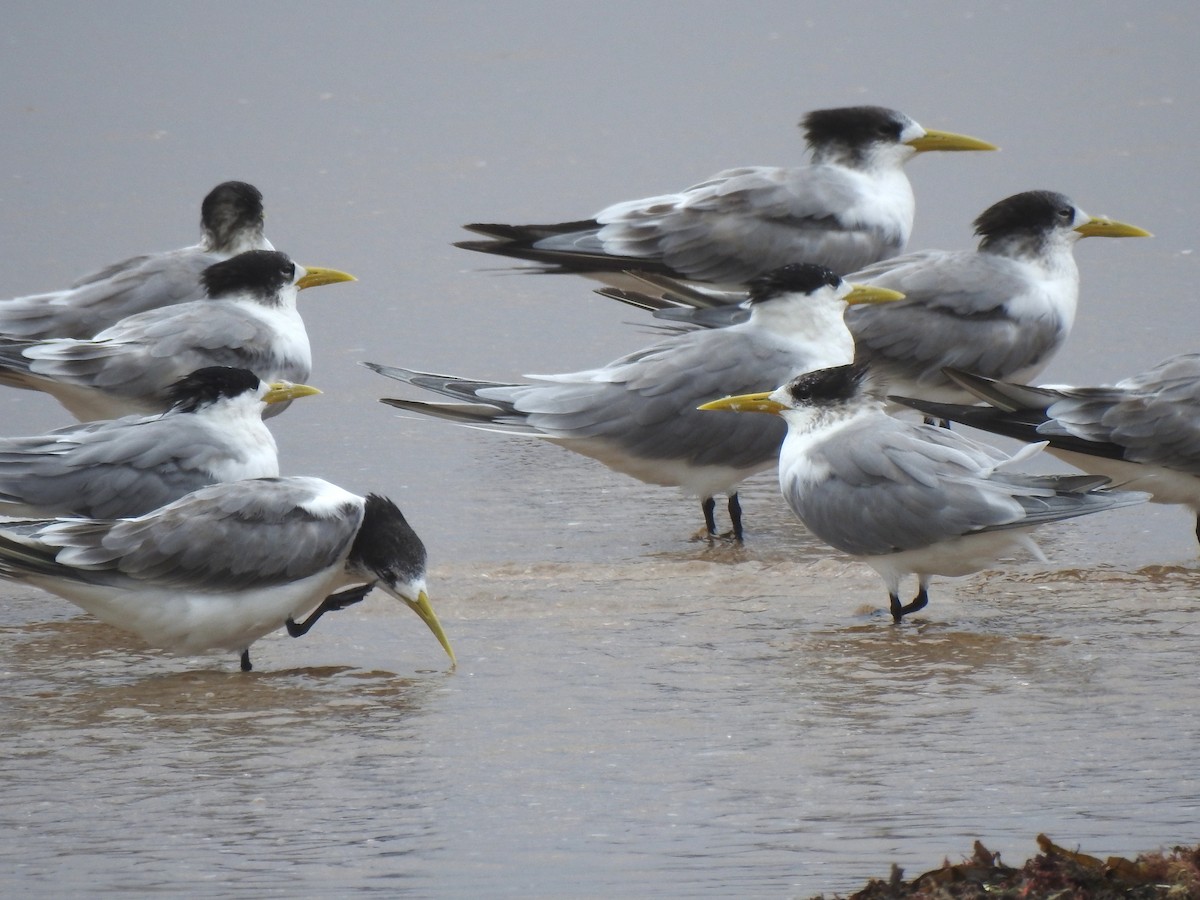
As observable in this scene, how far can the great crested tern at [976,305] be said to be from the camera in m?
6.82

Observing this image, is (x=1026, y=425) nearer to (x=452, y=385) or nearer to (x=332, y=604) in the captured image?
(x=452, y=385)

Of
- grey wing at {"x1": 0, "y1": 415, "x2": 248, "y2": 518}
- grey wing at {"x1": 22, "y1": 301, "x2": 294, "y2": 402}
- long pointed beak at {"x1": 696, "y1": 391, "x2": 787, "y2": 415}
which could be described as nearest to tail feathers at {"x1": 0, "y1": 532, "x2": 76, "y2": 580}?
grey wing at {"x1": 0, "y1": 415, "x2": 248, "y2": 518}

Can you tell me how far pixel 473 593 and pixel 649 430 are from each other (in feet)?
3.12

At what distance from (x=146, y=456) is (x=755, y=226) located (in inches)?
116

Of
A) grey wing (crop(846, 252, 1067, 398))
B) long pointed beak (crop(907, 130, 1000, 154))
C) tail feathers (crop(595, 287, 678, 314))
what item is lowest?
grey wing (crop(846, 252, 1067, 398))

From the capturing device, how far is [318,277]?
6906mm

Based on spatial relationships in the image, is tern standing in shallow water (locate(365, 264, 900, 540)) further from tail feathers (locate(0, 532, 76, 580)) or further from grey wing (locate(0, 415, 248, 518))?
tail feathers (locate(0, 532, 76, 580))

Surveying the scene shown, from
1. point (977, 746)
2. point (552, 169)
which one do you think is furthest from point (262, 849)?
point (552, 169)

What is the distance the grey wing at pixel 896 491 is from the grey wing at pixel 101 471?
1.74 metres

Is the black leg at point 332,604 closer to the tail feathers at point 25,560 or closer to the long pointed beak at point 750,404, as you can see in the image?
the tail feathers at point 25,560

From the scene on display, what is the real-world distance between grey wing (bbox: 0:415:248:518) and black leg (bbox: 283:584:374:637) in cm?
51

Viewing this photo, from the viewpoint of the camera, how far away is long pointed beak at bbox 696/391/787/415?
225 inches

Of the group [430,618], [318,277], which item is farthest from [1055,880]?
[318,277]

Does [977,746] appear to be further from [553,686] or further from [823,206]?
[823,206]
